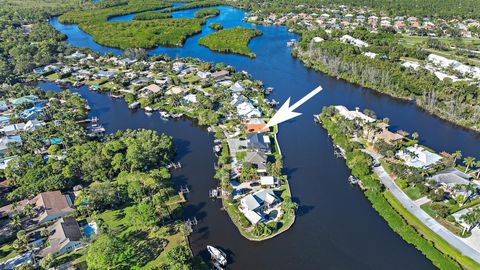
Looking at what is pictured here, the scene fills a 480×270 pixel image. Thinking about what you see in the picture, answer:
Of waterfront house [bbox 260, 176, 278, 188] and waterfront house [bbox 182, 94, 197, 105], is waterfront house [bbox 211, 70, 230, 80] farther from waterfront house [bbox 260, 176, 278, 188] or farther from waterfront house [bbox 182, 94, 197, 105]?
waterfront house [bbox 260, 176, 278, 188]

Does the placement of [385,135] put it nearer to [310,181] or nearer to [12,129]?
[310,181]

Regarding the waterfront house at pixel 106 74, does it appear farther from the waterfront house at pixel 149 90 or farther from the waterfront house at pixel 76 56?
the waterfront house at pixel 76 56

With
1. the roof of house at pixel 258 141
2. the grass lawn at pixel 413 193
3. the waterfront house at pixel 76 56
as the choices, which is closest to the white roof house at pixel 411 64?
the grass lawn at pixel 413 193

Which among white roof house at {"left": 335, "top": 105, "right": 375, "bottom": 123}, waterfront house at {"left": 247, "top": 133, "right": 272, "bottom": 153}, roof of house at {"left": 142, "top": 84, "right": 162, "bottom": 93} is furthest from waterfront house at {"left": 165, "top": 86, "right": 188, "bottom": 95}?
white roof house at {"left": 335, "top": 105, "right": 375, "bottom": 123}

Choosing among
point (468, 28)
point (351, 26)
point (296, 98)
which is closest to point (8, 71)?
point (296, 98)

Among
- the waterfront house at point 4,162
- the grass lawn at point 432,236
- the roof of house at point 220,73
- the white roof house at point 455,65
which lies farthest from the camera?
the roof of house at point 220,73

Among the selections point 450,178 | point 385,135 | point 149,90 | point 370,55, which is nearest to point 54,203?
point 149,90

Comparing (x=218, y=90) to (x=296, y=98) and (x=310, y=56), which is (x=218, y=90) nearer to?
(x=296, y=98)
